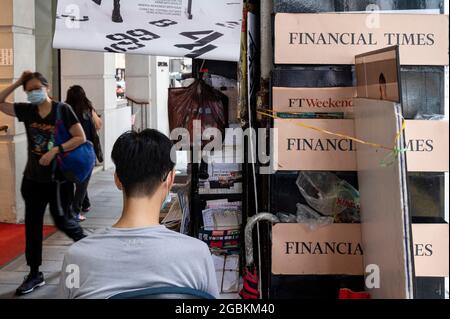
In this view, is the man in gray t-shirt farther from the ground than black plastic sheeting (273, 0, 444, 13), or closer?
closer

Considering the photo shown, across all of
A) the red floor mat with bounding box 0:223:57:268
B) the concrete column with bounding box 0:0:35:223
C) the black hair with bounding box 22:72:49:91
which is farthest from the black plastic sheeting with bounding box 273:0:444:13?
the concrete column with bounding box 0:0:35:223

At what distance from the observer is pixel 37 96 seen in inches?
119

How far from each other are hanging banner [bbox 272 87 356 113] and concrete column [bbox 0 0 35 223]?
3.06m

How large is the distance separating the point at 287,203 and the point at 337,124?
408 millimetres

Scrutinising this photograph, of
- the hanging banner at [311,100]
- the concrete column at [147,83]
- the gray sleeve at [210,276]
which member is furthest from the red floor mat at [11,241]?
the concrete column at [147,83]

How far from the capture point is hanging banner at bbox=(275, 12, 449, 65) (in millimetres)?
2080

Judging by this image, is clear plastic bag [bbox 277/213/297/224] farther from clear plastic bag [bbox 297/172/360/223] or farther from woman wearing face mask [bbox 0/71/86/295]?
woman wearing face mask [bbox 0/71/86/295]

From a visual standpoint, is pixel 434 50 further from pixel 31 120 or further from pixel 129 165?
pixel 31 120

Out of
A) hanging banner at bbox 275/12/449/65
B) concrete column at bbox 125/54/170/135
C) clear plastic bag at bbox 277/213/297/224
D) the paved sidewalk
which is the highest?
concrete column at bbox 125/54/170/135

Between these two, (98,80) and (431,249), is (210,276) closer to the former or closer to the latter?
(431,249)

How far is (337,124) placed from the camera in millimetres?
2158

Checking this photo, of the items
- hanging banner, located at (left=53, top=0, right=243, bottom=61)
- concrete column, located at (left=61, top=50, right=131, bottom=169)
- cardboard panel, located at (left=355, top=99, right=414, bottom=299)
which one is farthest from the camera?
concrete column, located at (left=61, top=50, right=131, bottom=169)

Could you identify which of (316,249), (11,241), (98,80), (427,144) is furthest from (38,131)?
(98,80)

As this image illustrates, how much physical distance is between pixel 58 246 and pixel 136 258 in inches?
121
